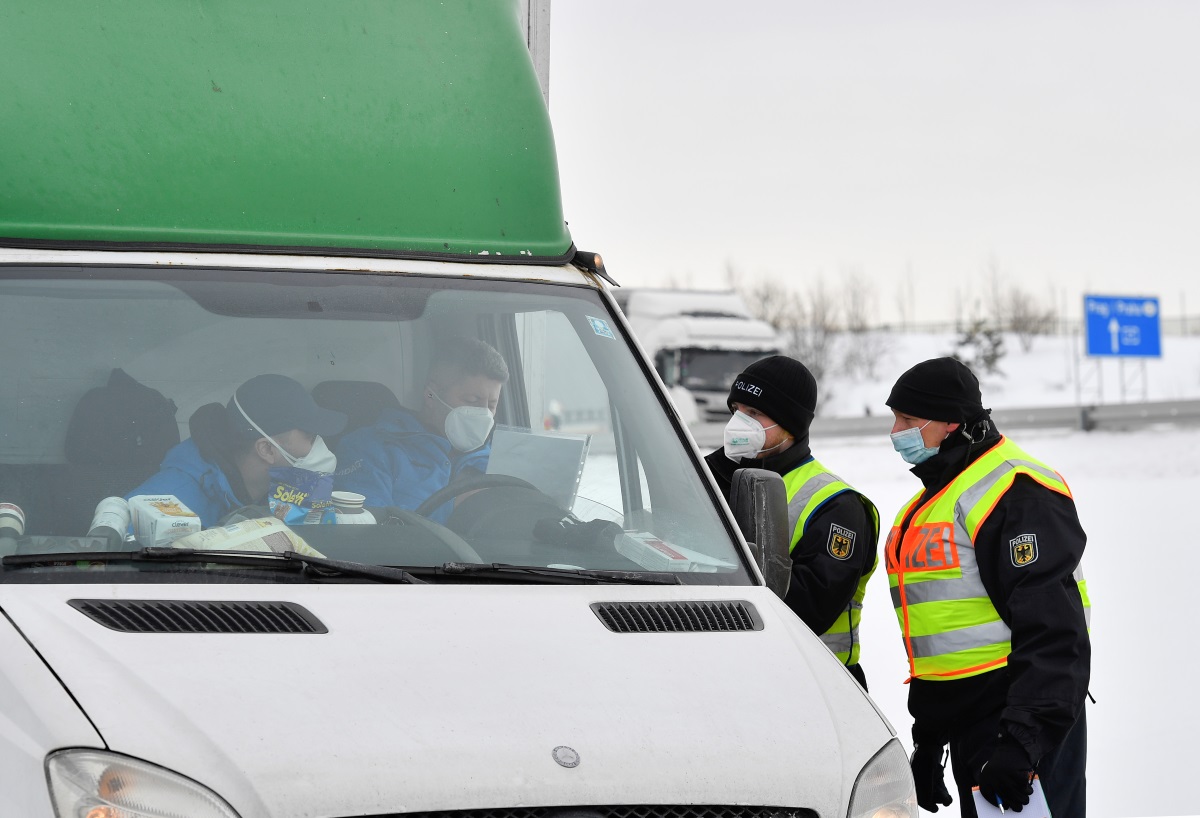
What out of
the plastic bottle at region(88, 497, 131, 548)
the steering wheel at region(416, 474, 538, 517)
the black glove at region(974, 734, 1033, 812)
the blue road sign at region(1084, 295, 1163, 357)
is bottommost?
the blue road sign at region(1084, 295, 1163, 357)

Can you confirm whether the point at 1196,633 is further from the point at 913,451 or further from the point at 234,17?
the point at 234,17

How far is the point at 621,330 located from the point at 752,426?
1250 mm

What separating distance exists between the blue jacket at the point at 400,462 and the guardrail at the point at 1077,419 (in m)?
23.4

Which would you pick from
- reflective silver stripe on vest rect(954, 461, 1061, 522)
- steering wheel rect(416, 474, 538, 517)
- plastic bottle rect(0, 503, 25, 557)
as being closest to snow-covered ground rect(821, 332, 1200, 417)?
reflective silver stripe on vest rect(954, 461, 1061, 522)

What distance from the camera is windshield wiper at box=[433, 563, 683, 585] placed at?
340cm

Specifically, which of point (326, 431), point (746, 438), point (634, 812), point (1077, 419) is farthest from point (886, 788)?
point (1077, 419)

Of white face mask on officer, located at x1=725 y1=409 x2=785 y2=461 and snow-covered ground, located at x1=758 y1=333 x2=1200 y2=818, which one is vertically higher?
white face mask on officer, located at x1=725 y1=409 x2=785 y2=461

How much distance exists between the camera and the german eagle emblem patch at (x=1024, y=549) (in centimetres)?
439

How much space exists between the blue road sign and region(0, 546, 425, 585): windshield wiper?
110ft

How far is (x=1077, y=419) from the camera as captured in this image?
29.0 metres

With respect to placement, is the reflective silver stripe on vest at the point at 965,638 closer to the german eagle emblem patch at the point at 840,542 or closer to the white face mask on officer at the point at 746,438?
the german eagle emblem patch at the point at 840,542

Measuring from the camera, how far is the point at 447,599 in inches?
127

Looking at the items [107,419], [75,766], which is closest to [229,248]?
[107,419]

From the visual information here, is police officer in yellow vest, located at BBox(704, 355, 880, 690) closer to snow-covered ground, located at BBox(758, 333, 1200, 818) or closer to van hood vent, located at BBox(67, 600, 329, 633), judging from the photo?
snow-covered ground, located at BBox(758, 333, 1200, 818)
